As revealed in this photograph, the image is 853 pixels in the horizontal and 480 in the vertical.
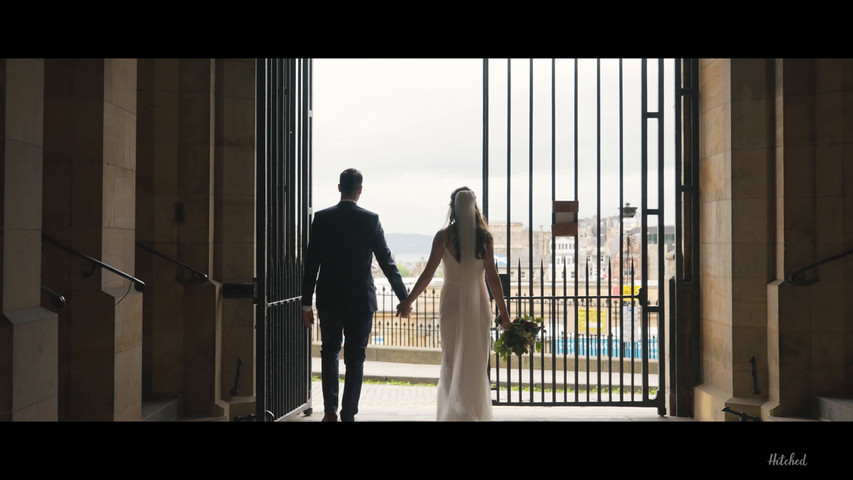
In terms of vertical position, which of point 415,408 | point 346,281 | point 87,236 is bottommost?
point 415,408

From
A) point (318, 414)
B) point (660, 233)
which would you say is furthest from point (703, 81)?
point (318, 414)

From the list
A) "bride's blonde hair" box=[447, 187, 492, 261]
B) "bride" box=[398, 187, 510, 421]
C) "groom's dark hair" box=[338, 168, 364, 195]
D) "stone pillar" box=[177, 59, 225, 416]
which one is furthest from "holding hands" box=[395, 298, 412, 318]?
"stone pillar" box=[177, 59, 225, 416]

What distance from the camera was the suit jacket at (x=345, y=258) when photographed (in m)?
4.99

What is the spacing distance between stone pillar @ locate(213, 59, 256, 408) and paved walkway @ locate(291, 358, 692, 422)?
76 centimetres

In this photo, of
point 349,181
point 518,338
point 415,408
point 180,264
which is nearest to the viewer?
point 349,181

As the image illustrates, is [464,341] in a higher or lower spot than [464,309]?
lower

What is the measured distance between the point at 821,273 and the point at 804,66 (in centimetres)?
176

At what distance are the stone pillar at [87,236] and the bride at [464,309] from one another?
2.18 meters

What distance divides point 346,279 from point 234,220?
1.74m

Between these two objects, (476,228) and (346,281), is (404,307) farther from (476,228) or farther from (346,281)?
(476,228)

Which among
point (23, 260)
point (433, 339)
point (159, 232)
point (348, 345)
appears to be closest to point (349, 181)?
point (348, 345)

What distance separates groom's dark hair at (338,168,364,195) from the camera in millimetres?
5090

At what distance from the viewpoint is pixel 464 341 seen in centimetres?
504
